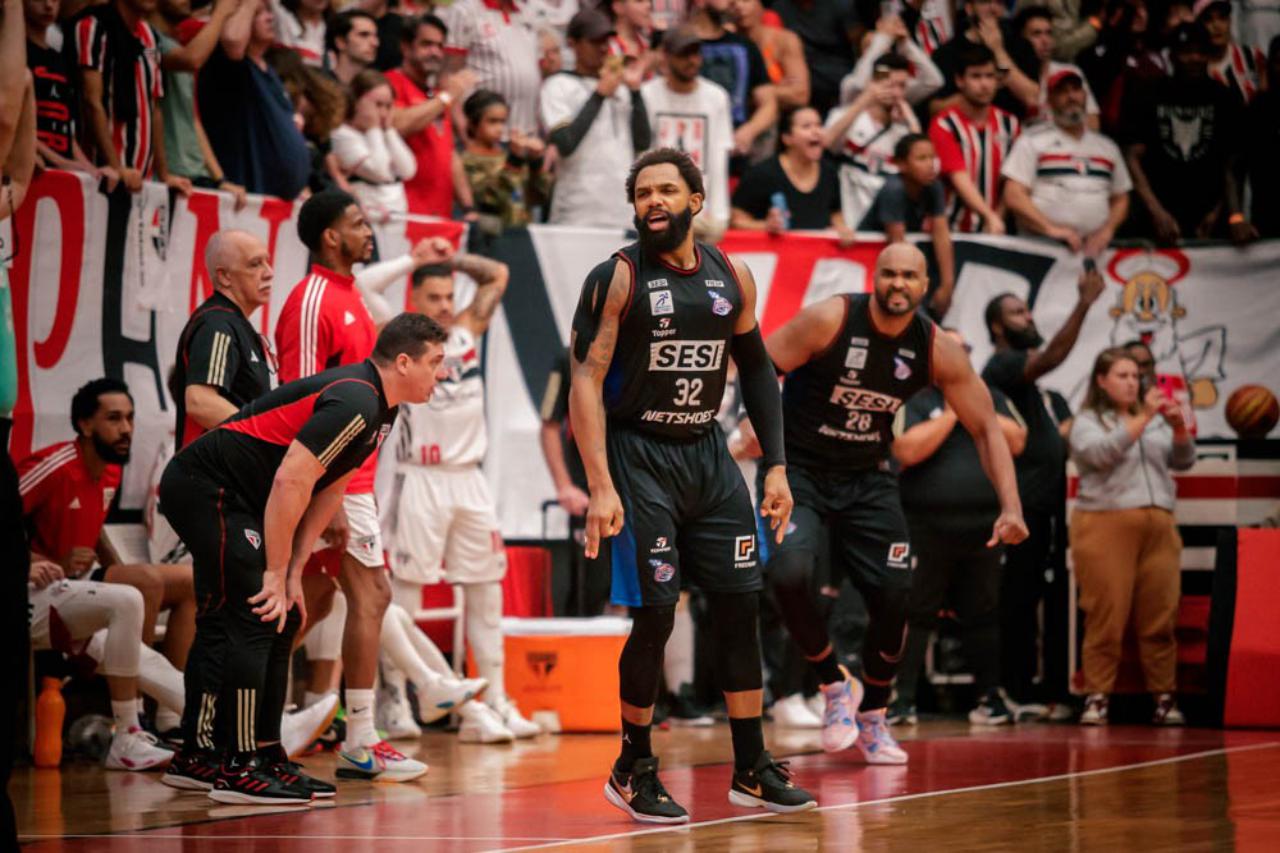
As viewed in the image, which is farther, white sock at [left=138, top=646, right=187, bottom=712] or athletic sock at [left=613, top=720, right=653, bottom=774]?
white sock at [left=138, top=646, right=187, bottom=712]

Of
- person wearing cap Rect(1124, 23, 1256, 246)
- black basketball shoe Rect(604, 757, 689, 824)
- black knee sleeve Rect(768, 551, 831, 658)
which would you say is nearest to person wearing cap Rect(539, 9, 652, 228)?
person wearing cap Rect(1124, 23, 1256, 246)

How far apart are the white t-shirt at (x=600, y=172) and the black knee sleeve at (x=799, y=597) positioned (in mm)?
4197

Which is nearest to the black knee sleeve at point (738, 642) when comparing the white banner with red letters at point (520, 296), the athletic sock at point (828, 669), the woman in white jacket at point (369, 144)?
the athletic sock at point (828, 669)

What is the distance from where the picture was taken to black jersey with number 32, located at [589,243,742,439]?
6.69 m

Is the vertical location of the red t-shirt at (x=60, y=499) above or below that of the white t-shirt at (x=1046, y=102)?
below

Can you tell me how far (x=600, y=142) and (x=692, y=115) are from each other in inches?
29.4

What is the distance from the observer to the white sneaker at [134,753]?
8.46 m

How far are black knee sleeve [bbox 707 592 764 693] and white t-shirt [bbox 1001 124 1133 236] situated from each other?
686 cm

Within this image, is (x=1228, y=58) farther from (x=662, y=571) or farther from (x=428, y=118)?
(x=662, y=571)

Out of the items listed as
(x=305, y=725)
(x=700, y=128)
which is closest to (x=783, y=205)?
(x=700, y=128)

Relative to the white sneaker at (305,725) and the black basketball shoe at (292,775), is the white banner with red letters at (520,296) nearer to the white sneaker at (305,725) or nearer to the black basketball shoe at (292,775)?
the white sneaker at (305,725)

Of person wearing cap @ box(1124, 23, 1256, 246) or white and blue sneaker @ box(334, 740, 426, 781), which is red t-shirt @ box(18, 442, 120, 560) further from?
person wearing cap @ box(1124, 23, 1256, 246)

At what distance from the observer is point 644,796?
6527mm

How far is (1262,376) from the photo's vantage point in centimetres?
1280
